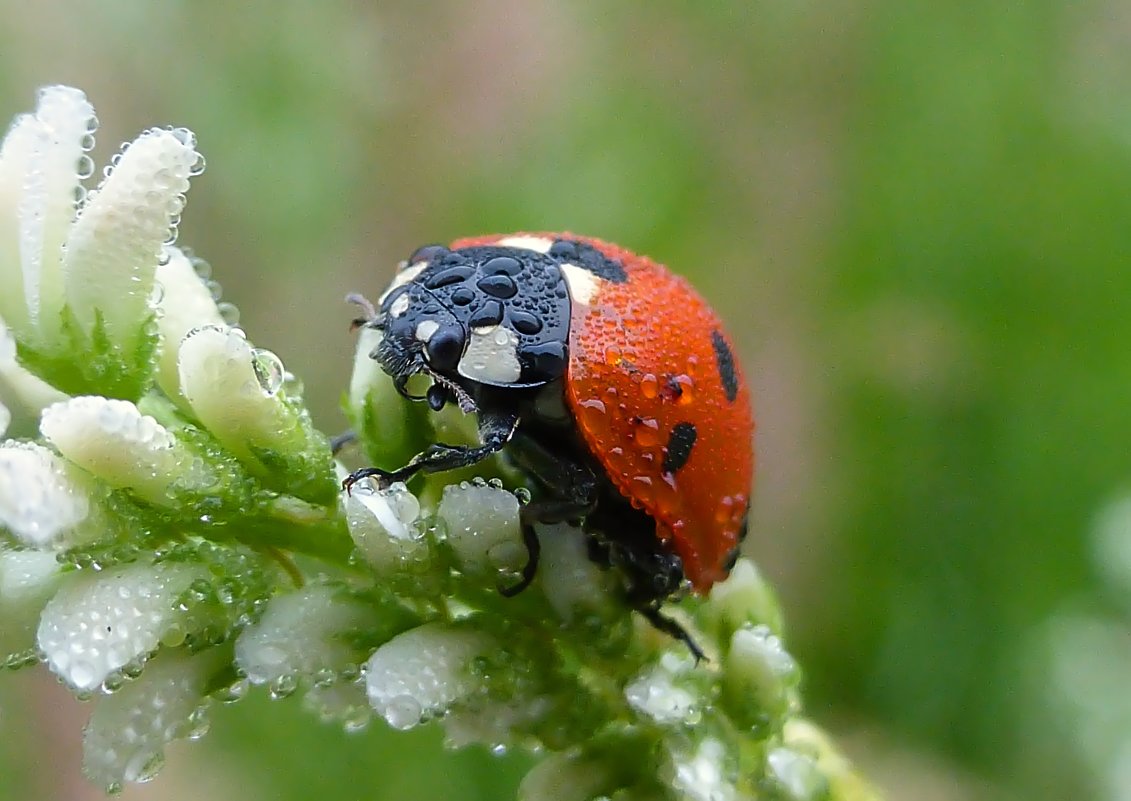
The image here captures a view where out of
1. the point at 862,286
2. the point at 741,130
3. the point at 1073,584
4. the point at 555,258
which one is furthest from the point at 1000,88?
the point at 555,258

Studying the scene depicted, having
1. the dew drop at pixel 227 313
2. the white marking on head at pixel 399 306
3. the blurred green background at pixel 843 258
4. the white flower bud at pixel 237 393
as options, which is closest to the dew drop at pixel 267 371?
the white flower bud at pixel 237 393

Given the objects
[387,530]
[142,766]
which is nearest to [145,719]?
[142,766]

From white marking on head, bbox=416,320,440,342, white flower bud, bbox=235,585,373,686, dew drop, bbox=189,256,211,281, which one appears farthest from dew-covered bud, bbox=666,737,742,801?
dew drop, bbox=189,256,211,281

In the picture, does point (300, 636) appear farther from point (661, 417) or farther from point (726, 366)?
point (726, 366)

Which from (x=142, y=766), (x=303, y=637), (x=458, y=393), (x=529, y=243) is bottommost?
(x=142, y=766)

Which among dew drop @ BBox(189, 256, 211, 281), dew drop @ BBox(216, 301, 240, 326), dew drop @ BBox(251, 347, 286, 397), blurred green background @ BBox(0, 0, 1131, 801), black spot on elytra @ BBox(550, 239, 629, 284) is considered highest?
black spot on elytra @ BBox(550, 239, 629, 284)

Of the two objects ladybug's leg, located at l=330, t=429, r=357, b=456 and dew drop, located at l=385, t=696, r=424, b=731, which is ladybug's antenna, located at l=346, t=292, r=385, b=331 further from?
dew drop, located at l=385, t=696, r=424, b=731

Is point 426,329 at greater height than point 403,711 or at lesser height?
greater

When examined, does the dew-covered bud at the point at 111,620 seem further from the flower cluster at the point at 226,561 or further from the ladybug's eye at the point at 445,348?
the ladybug's eye at the point at 445,348
